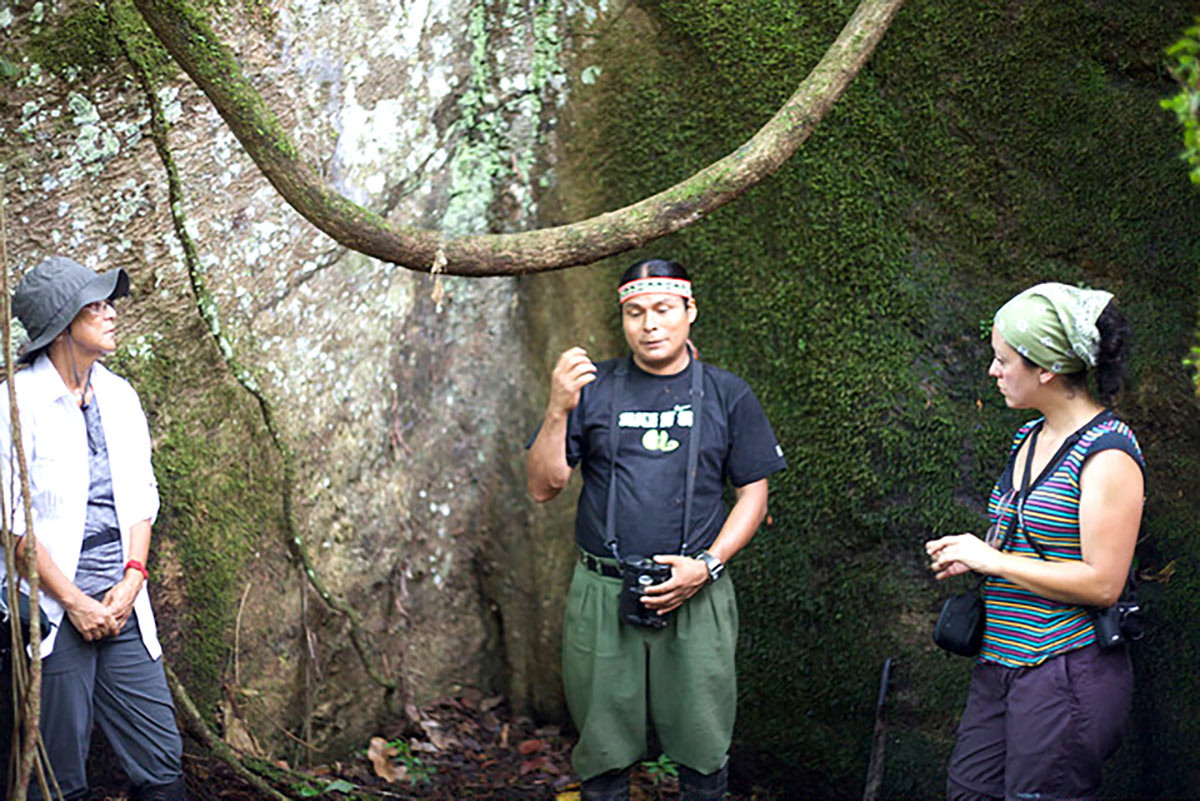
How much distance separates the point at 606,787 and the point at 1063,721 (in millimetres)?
1608

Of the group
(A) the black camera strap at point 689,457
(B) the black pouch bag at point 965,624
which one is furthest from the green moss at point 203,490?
(B) the black pouch bag at point 965,624

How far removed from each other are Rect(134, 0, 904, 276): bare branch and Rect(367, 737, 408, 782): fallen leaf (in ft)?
8.13

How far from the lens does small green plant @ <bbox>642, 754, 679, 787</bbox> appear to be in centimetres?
534

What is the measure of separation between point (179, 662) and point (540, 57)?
272 centimetres

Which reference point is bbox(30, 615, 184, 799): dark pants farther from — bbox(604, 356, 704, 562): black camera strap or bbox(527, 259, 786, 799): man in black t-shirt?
bbox(604, 356, 704, 562): black camera strap

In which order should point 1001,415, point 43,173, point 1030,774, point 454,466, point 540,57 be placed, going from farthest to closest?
point 454,466 < point 540,57 < point 1001,415 < point 43,173 < point 1030,774

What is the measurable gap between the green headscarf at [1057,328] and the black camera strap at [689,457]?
110 centimetres

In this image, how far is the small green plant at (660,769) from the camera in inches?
210

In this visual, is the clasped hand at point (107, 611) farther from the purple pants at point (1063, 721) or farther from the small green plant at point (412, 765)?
the purple pants at point (1063, 721)

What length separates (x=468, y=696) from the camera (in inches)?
231

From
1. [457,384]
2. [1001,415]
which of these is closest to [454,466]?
[457,384]

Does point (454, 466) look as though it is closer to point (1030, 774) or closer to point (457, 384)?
point (457, 384)

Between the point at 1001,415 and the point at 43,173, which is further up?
the point at 43,173

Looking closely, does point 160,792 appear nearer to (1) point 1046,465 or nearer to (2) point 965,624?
(2) point 965,624
